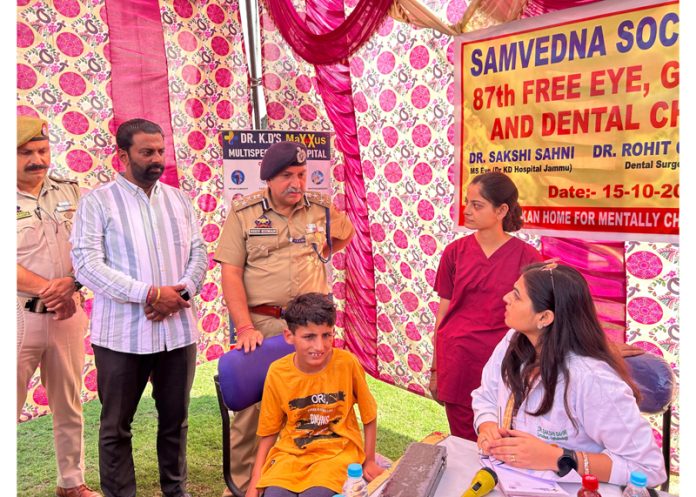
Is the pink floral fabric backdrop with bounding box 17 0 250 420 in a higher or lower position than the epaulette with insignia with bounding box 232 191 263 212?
higher

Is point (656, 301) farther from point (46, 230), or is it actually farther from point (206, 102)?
point (206, 102)

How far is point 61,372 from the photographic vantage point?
118 inches

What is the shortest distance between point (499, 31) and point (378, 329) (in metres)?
2.61

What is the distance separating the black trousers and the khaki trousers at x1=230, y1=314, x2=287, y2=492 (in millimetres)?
295

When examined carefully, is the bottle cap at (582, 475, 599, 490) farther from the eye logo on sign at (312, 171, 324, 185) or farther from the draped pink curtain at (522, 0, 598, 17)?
the eye logo on sign at (312, 171, 324, 185)

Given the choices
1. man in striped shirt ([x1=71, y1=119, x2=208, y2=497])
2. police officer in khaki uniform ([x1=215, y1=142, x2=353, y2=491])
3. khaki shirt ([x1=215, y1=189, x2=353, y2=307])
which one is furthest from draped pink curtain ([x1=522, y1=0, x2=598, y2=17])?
man in striped shirt ([x1=71, y1=119, x2=208, y2=497])

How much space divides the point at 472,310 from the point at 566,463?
1062 millimetres

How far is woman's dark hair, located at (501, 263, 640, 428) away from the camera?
1755 millimetres

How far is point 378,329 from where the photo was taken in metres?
4.80

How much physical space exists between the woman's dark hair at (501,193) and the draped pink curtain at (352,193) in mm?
2180

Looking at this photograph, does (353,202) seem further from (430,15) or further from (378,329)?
(430,15)

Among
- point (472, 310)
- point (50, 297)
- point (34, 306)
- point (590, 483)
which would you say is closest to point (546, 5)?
point (472, 310)

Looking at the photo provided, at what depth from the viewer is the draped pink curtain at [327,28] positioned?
4.03m

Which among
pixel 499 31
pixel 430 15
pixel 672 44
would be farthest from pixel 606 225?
pixel 430 15
